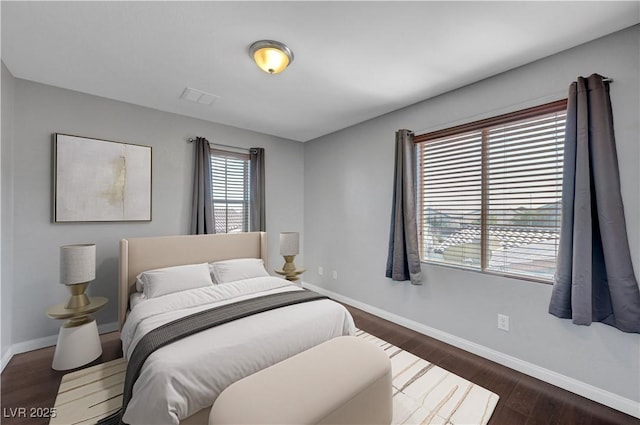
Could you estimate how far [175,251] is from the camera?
3.10m

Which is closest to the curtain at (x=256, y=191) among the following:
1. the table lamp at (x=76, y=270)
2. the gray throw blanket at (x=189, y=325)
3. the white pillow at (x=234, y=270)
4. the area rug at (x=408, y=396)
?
the white pillow at (x=234, y=270)

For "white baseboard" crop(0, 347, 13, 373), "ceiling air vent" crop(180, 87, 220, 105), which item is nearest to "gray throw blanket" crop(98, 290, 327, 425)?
"white baseboard" crop(0, 347, 13, 373)

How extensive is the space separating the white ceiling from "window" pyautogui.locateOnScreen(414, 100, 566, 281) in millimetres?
548

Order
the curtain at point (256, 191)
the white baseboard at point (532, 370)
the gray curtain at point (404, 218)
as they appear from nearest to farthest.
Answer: the white baseboard at point (532, 370) → the gray curtain at point (404, 218) → the curtain at point (256, 191)

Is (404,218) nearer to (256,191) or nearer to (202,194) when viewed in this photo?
(256,191)

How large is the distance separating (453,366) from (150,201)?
361cm

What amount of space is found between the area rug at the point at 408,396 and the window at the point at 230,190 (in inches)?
76.8

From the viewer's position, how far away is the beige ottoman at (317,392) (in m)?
1.26

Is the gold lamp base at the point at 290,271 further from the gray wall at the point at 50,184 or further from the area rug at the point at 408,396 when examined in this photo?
the area rug at the point at 408,396

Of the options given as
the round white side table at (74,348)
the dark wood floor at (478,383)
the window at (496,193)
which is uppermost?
the window at (496,193)

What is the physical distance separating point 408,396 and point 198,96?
3.39 meters

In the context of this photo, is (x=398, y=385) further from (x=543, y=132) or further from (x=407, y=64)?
(x=407, y=64)

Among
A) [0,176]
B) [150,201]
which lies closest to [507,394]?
[150,201]

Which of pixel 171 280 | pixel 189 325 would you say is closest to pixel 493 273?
pixel 189 325
